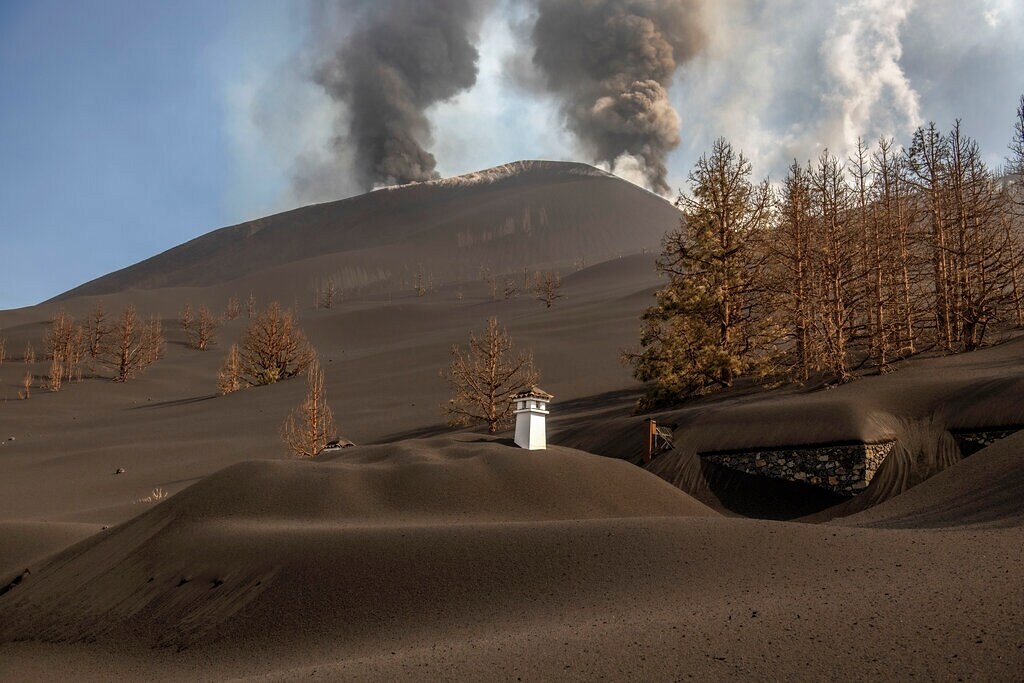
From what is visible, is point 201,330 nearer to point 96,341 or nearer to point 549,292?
point 96,341

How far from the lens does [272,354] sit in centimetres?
5062

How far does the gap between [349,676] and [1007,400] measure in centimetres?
1389

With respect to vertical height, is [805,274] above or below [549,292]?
below

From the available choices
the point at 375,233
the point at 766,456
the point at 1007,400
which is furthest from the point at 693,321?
the point at 375,233

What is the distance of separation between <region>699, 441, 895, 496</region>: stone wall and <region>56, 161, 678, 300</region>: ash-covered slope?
4051 inches

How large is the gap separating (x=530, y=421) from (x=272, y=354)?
38.6 meters

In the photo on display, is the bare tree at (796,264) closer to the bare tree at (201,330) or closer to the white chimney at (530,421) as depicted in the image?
the white chimney at (530,421)

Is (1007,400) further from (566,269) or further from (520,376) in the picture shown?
(566,269)

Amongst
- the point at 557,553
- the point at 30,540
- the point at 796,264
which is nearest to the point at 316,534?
the point at 557,553

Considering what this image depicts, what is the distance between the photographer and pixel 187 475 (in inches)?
1022

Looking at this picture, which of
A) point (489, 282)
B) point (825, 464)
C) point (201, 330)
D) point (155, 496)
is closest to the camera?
point (825, 464)

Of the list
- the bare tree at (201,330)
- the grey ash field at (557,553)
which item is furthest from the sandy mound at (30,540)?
the bare tree at (201,330)

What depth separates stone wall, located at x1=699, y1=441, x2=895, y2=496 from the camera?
15867 mm

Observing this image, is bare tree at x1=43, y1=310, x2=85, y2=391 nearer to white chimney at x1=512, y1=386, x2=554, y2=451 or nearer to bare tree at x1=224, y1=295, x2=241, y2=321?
bare tree at x1=224, y1=295, x2=241, y2=321
